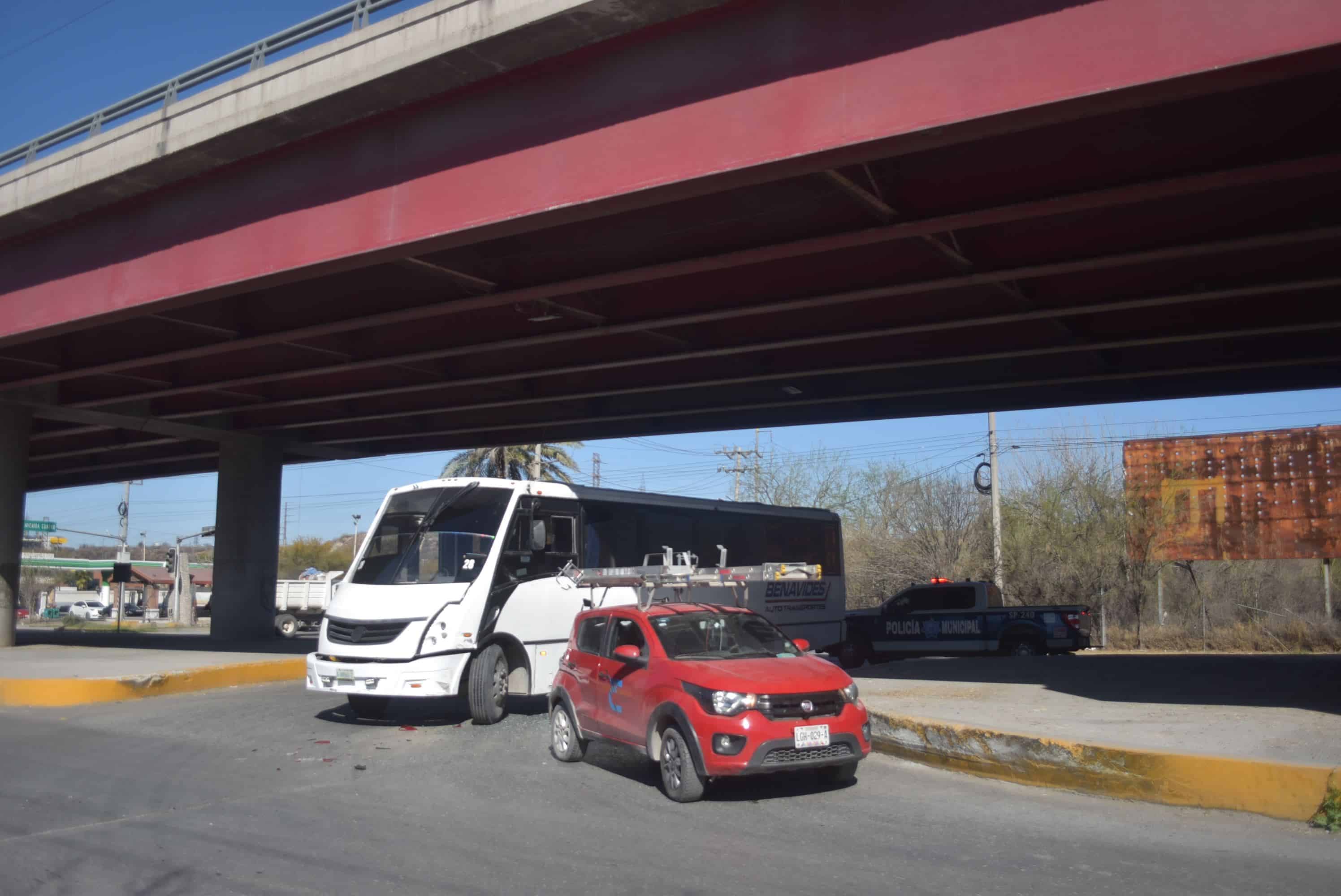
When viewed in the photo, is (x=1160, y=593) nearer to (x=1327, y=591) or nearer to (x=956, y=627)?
(x=1327, y=591)

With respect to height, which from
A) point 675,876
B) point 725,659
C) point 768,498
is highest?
Answer: point 768,498

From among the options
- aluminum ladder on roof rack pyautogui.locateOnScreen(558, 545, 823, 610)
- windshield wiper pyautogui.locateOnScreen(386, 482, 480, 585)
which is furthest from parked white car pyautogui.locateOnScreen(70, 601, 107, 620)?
aluminum ladder on roof rack pyautogui.locateOnScreen(558, 545, 823, 610)

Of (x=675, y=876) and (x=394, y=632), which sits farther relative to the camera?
(x=394, y=632)

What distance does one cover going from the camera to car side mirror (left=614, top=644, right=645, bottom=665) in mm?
9609

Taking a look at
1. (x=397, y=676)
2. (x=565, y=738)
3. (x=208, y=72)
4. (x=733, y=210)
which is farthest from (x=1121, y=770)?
(x=208, y=72)

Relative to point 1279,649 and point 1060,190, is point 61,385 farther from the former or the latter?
point 1279,649

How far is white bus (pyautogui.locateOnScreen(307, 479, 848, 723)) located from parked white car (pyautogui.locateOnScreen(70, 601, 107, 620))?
234 ft

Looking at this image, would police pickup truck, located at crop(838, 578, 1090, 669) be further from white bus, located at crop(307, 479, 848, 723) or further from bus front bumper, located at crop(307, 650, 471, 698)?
bus front bumper, located at crop(307, 650, 471, 698)

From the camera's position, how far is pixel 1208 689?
13.6 meters

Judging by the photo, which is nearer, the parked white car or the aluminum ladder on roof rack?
the aluminum ladder on roof rack

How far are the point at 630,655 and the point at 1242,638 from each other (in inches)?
978

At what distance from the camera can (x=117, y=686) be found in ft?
56.1

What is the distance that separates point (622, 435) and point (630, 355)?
1035cm

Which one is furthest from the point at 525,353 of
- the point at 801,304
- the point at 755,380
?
the point at 801,304
